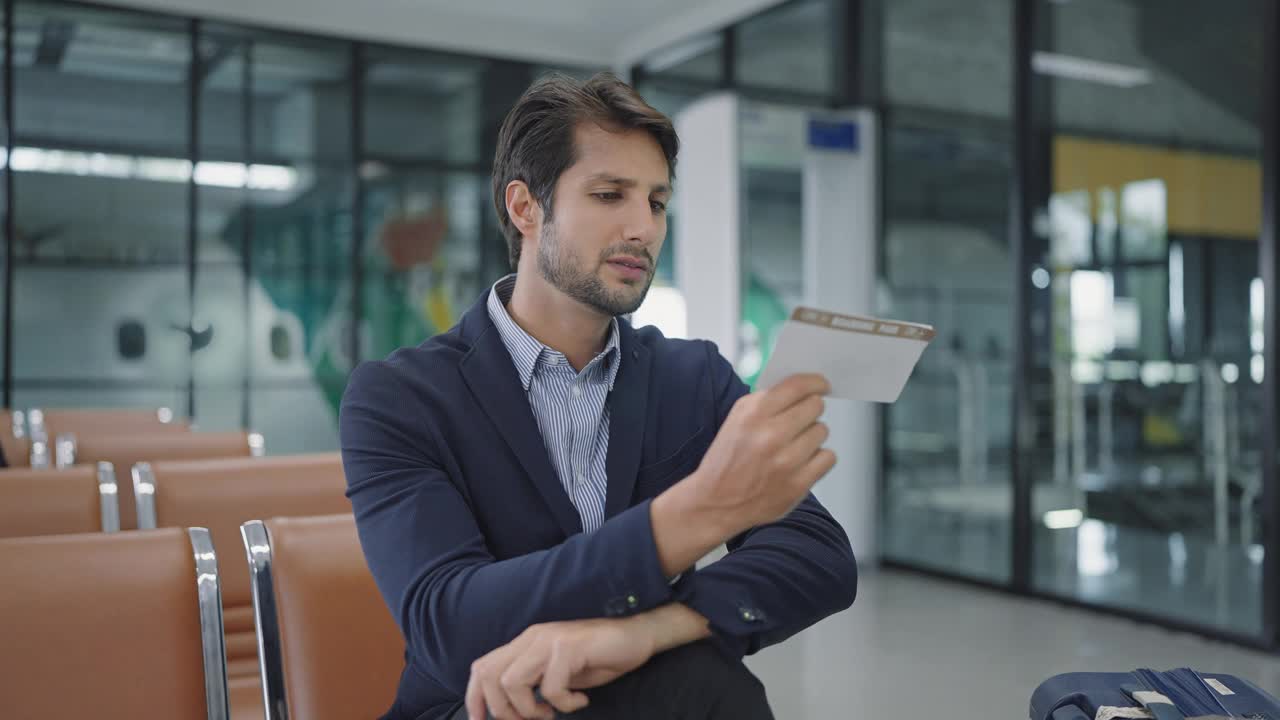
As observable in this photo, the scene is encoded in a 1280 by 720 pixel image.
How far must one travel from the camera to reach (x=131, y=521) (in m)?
2.46

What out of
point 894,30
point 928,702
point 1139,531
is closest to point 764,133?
point 894,30

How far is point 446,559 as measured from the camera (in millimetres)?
1311

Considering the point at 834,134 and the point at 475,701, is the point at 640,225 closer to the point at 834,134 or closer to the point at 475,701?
the point at 475,701

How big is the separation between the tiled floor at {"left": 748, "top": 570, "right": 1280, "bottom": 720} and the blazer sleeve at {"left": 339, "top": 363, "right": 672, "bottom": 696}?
7.69 feet

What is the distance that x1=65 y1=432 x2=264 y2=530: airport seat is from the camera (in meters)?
3.23

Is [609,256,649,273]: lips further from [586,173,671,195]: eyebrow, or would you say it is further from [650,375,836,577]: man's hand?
[650,375,836,577]: man's hand

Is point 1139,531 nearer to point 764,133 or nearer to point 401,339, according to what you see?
point 764,133

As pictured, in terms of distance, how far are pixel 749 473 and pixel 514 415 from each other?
441 millimetres

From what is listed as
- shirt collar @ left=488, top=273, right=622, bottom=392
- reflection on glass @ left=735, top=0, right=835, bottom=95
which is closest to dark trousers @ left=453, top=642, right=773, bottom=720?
shirt collar @ left=488, top=273, right=622, bottom=392

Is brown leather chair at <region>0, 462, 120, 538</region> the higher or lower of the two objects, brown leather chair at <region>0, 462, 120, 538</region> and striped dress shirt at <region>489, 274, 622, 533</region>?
the lower

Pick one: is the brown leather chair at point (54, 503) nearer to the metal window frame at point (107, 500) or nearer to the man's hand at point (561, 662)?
the metal window frame at point (107, 500)

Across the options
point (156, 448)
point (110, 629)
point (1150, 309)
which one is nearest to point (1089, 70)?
point (1150, 309)

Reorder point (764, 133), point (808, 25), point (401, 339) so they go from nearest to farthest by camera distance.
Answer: point (764, 133), point (808, 25), point (401, 339)

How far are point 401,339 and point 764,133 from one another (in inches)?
140
